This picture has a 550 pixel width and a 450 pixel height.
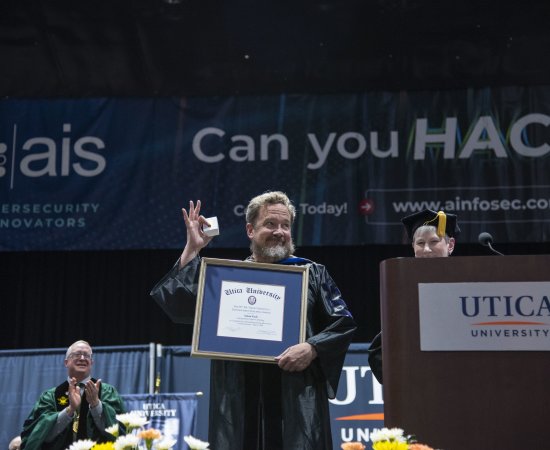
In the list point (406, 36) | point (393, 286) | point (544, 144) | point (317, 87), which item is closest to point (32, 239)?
point (317, 87)

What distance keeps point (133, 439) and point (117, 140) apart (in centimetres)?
759

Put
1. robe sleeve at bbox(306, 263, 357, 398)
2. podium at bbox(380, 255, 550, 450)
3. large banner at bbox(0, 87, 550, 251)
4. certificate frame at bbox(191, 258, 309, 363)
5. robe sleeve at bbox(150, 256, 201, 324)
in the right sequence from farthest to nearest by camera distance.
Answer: large banner at bbox(0, 87, 550, 251) < robe sleeve at bbox(150, 256, 201, 324) < robe sleeve at bbox(306, 263, 357, 398) < certificate frame at bbox(191, 258, 309, 363) < podium at bbox(380, 255, 550, 450)

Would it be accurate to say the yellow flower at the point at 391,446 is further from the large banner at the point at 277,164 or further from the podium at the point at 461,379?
the large banner at the point at 277,164

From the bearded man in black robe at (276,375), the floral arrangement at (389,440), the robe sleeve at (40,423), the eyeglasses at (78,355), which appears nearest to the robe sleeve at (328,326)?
the bearded man in black robe at (276,375)

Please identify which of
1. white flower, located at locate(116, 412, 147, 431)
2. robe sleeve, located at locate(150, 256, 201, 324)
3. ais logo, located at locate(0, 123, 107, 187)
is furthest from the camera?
ais logo, located at locate(0, 123, 107, 187)

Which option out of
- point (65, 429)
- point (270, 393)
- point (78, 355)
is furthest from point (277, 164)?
point (270, 393)

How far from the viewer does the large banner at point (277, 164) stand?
870cm

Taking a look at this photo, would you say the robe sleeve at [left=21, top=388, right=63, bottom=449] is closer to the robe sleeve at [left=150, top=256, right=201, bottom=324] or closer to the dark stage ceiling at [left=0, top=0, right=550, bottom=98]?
the robe sleeve at [left=150, top=256, right=201, bottom=324]

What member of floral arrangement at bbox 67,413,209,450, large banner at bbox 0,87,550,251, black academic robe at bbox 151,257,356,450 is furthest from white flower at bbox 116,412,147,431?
large banner at bbox 0,87,550,251

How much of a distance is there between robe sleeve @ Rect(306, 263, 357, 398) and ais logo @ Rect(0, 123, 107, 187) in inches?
238

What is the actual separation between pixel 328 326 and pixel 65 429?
336cm

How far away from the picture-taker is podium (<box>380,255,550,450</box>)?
221cm

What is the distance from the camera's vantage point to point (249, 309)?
10.1ft

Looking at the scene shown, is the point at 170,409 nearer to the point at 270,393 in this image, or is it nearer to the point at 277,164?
the point at 277,164
